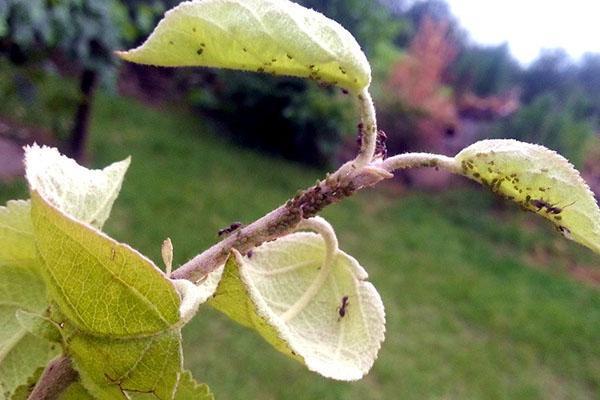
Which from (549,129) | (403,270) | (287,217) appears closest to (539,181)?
(287,217)

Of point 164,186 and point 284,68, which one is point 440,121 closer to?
point 164,186

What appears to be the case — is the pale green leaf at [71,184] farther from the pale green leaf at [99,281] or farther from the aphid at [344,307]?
the aphid at [344,307]

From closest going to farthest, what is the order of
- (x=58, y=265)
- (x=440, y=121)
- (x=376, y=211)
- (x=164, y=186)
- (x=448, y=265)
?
1. (x=58, y=265)
2. (x=164, y=186)
3. (x=448, y=265)
4. (x=376, y=211)
5. (x=440, y=121)

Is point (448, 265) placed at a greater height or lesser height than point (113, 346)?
lesser

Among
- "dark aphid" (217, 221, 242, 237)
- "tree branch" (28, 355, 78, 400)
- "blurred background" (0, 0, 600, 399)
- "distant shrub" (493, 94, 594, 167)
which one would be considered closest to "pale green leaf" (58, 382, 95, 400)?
"tree branch" (28, 355, 78, 400)

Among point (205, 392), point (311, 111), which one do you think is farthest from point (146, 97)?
point (205, 392)

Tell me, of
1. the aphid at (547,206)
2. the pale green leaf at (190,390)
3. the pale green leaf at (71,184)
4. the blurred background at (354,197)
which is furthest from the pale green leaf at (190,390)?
the blurred background at (354,197)

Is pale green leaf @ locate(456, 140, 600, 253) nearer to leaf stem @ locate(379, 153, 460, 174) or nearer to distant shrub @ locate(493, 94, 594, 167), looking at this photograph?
leaf stem @ locate(379, 153, 460, 174)
